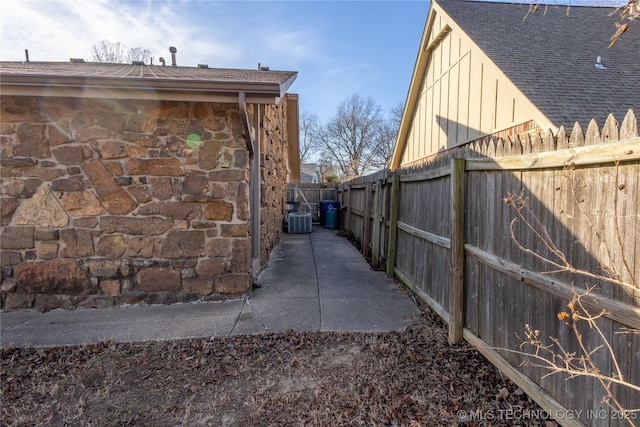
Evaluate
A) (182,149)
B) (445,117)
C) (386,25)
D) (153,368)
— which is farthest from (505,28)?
(153,368)

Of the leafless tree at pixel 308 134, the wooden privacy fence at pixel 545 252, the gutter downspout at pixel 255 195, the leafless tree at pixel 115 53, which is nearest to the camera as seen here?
the wooden privacy fence at pixel 545 252

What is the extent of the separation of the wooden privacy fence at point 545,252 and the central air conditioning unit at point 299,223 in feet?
23.5

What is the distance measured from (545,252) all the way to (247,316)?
10.1ft

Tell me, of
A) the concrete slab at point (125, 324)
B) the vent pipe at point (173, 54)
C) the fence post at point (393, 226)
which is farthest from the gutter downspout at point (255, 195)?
the vent pipe at point (173, 54)

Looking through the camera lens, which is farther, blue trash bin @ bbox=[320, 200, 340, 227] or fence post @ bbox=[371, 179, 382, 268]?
blue trash bin @ bbox=[320, 200, 340, 227]

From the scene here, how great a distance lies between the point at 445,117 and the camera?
35.4ft

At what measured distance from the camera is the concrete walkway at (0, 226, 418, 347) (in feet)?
11.4

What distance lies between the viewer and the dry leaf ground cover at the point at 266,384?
2.22 meters

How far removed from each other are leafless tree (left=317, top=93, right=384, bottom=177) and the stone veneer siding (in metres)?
29.0

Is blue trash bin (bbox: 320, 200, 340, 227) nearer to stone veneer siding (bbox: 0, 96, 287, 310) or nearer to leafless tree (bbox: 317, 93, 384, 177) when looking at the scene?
stone veneer siding (bbox: 0, 96, 287, 310)

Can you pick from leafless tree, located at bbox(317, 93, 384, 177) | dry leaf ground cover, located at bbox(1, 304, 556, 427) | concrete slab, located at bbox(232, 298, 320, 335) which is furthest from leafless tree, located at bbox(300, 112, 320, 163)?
dry leaf ground cover, located at bbox(1, 304, 556, 427)

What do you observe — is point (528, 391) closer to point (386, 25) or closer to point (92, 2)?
point (92, 2)

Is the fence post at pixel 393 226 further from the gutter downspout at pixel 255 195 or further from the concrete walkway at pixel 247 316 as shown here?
the gutter downspout at pixel 255 195

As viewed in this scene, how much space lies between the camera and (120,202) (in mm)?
4246
